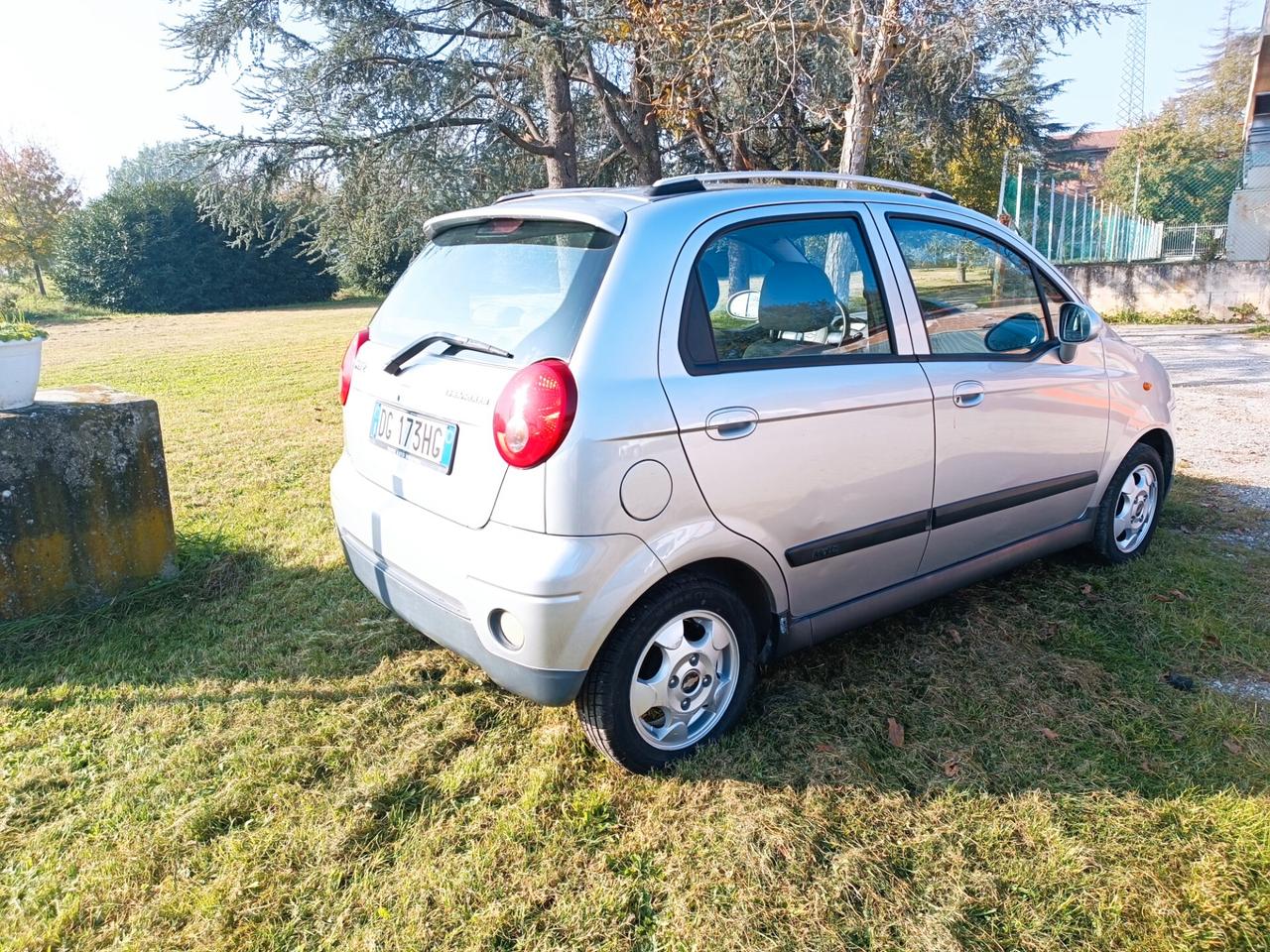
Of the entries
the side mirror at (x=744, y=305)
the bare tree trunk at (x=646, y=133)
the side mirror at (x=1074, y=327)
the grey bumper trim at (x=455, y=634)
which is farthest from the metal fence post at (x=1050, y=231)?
the grey bumper trim at (x=455, y=634)

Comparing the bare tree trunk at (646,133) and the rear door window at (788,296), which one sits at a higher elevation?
the bare tree trunk at (646,133)

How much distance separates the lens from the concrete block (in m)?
3.75

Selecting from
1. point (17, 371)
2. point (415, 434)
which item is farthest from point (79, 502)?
point (415, 434)

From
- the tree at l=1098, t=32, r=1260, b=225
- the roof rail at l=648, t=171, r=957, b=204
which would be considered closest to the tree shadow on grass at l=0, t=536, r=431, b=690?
the roof rail at l=648, t=171, r=957, b=204

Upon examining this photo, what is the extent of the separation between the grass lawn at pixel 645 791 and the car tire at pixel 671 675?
0.34 ft

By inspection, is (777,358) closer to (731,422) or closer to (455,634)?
(731,422)

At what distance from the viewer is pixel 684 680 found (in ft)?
9.07

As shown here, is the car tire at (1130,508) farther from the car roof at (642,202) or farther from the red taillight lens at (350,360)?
the red taillight lens at (350,360)

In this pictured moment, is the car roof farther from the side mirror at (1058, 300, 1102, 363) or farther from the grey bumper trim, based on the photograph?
the grey bumper trim

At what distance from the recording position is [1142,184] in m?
22.6

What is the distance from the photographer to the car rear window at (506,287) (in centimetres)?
252

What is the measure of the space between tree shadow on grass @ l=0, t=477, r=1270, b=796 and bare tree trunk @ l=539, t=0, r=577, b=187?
964 centimetres

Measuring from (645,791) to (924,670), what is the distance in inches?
51.7

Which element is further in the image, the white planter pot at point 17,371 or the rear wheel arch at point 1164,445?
the rear wheel arch at point 1164,445
